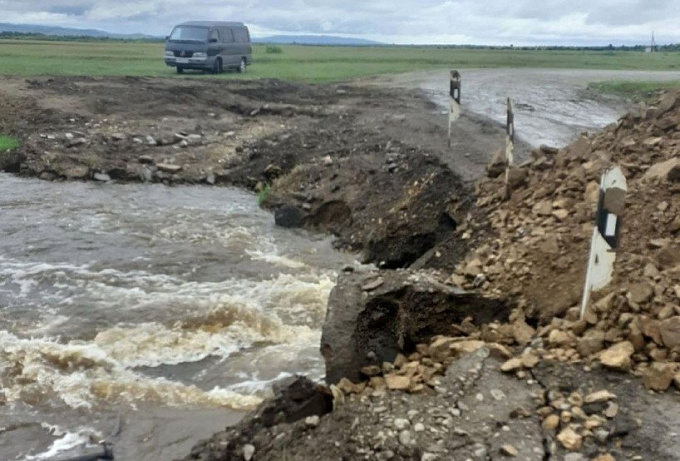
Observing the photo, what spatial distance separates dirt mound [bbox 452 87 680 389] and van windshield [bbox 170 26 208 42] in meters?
20.6

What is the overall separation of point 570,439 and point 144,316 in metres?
5.12

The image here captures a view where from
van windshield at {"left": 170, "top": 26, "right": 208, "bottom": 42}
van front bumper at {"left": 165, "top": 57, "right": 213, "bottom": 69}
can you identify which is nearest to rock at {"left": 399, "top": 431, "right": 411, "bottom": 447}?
van front bumper at {"left": 165, "top": 57, "right": 213, "bottom": 69}

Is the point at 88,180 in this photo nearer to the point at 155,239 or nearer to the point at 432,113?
the point at 155,239

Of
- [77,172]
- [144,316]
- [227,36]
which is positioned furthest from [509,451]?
[227,36]

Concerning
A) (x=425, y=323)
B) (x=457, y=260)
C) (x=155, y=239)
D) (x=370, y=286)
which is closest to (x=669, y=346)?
(x=425, y=323)

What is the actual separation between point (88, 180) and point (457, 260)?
939 cm

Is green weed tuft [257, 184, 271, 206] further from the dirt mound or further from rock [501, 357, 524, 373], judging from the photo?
rock [501, 357, 524, 373]

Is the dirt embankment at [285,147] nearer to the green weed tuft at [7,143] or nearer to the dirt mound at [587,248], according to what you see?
the green weed tuft at [7,143]

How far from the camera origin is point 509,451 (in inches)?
154

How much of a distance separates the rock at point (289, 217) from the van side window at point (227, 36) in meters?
18.3

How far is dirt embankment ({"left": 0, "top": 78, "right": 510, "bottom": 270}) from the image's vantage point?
980 cm

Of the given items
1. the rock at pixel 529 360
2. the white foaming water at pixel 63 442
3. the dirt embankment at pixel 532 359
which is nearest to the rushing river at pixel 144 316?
the white foaming water at pixel 63 442

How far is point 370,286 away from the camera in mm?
5930

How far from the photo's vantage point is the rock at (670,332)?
4512 millimetres
